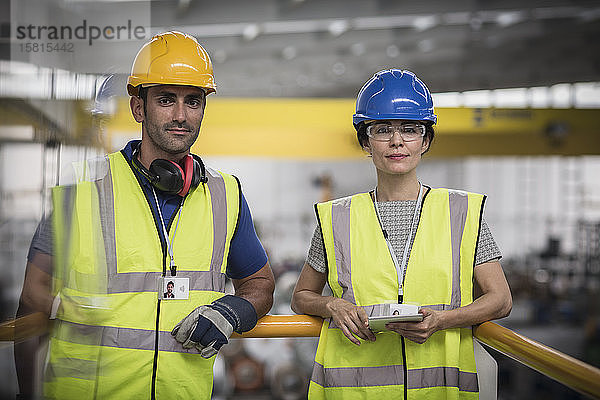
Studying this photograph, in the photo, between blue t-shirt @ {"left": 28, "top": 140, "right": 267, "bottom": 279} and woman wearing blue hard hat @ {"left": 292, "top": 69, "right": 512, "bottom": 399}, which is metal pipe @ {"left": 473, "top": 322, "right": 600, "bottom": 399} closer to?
woman wearing blue hard hat @ {"left": 292, "top": 69, "right": 512, "bottom": 399}

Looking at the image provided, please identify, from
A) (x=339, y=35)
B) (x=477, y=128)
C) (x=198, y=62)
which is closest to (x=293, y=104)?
(x=477, y=128)

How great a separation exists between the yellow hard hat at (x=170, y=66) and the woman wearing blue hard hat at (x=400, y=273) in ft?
2.04

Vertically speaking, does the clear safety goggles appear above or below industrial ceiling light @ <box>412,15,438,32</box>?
below

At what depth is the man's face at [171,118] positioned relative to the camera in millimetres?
2162

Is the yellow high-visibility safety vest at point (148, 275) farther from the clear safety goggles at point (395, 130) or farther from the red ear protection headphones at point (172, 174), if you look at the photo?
the clear safety goggles at point (395, 130)

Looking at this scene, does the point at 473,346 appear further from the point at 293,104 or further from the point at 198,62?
the point at 293,104

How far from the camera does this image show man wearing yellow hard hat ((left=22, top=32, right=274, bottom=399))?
205 centimetres

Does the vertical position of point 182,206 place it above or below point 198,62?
below

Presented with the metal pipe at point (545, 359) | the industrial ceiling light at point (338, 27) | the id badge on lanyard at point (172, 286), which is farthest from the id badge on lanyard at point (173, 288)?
the industrial ceiling light at point (338, 27)

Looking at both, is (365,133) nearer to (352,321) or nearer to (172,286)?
(352,321)

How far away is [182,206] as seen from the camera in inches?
86.7

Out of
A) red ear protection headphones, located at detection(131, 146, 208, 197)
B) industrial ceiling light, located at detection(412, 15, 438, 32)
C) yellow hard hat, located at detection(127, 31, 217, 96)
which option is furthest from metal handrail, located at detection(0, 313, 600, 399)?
industrial ceiling light, located at detection(412, 15, 438, 32)

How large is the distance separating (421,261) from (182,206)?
2.78 feet

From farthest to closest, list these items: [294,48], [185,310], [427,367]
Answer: [294,48], [427,367], [185,310]
